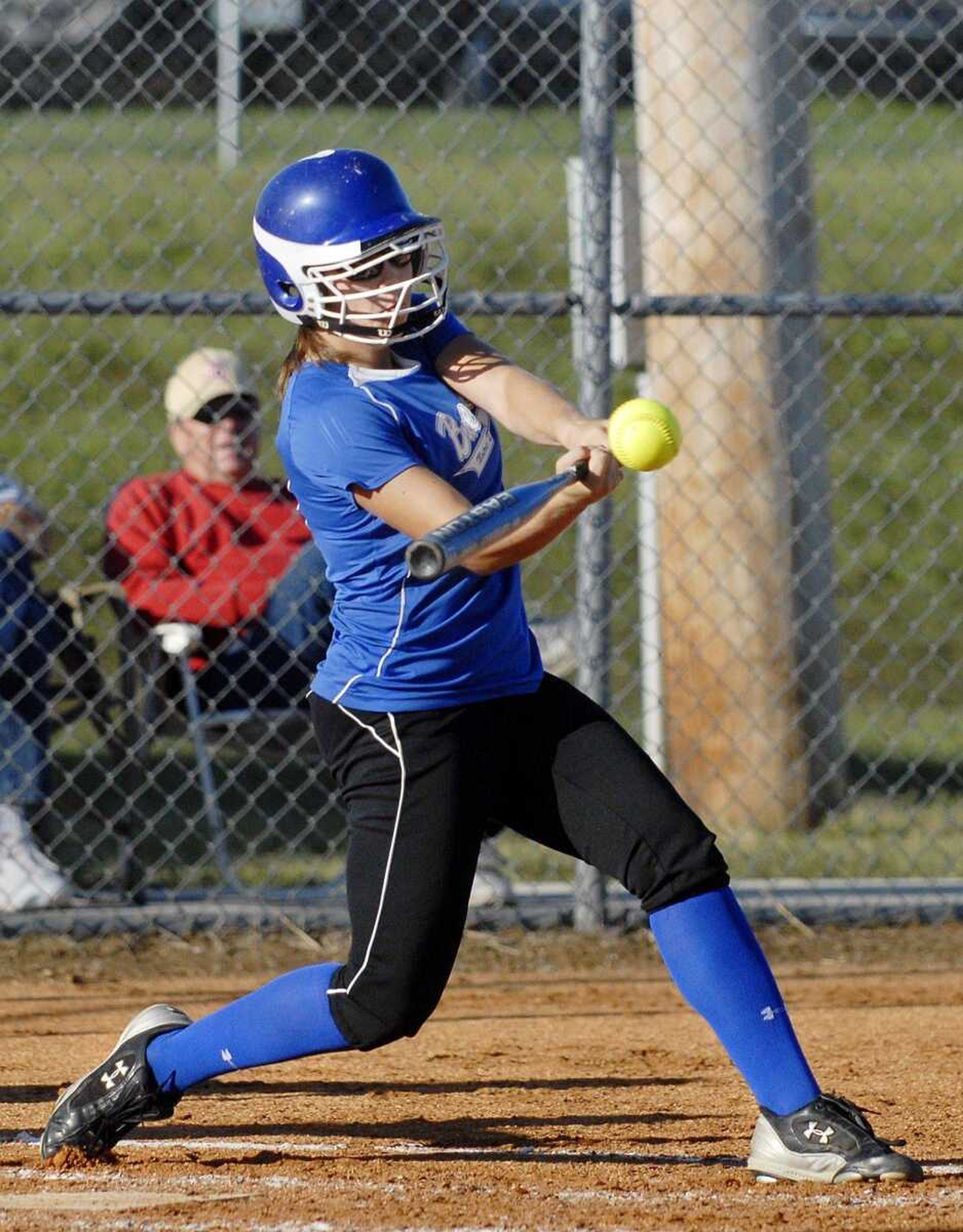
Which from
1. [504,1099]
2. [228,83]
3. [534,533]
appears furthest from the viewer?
[228,83]

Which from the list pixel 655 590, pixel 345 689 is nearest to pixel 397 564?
pixel 345 689

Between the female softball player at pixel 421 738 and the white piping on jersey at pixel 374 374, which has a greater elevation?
the white piping on jersey at pixel 374 374

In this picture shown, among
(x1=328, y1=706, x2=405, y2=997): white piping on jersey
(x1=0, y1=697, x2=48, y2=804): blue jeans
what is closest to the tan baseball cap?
(x1=0, y1=697, x2=48, y2=804): blue jeans

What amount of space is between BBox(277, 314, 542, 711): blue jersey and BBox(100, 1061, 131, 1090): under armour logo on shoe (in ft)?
2.55

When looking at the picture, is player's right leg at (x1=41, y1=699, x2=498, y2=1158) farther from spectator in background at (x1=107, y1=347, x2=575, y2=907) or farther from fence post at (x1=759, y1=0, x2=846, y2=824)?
fence post at (x1=759, y1=0, x2=846, y2=824)

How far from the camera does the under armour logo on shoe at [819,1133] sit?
10.3 ft

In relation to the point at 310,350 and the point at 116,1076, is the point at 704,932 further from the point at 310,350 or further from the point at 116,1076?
the point at 310,350

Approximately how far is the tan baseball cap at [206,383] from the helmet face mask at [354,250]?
302 cm

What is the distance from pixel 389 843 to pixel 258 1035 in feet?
1.47

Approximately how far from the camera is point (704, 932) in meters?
3.20

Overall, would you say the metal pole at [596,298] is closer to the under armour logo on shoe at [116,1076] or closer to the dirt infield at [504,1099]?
the dirt infield at [504,1099]

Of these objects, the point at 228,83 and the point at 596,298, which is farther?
the point at 228,83

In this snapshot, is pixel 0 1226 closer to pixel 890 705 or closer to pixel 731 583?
pixel 731 583

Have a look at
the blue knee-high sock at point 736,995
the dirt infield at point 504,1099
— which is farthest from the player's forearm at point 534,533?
the dirt infield at point 504,1099
